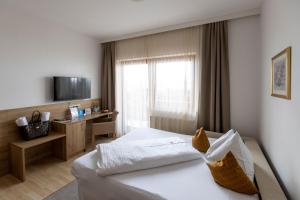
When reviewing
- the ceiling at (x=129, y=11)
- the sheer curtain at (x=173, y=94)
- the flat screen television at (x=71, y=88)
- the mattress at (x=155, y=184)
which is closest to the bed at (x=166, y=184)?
the mattress at (x=155, y=184)

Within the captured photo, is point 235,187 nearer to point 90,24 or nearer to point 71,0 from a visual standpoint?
point 71,0

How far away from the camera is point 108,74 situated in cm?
395

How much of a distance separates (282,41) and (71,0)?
2545 mm

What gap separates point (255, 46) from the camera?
2.54 m

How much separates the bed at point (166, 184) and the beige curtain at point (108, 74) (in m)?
2.25

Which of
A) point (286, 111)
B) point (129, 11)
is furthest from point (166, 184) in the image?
point (129, 11)

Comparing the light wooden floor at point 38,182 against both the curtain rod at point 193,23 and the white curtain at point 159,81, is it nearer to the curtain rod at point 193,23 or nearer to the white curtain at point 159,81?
the white curtain at point 159,81

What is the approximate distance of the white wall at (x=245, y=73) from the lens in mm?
2557

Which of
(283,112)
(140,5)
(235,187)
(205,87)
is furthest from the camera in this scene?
(205,87)

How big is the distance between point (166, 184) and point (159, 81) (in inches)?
91.0

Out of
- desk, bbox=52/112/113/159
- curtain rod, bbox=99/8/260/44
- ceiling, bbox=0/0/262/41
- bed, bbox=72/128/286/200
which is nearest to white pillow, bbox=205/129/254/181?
bed, bbox=72/128/286/200

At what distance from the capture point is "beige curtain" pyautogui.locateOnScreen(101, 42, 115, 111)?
3.92m

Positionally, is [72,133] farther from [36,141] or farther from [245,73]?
[245,73]

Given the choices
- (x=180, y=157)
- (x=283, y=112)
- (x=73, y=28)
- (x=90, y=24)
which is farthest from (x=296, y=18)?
(x=73, y=28)
